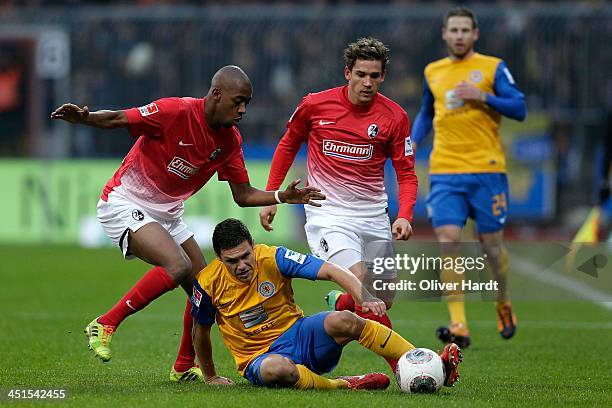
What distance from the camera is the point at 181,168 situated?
8414 millimetres

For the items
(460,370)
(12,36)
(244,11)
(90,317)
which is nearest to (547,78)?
(244,11)

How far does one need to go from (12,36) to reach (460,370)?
1625 centimetres

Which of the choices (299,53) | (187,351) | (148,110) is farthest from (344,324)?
(299,53)

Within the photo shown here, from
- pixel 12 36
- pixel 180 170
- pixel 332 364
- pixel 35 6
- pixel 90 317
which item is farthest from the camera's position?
pixel 35 6

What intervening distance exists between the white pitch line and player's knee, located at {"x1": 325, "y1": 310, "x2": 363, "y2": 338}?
720 cm

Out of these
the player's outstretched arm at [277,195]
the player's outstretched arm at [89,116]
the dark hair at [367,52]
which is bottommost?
the player's outstretched arm at [277,195]

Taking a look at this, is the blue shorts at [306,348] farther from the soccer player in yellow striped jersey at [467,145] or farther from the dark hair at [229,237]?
the soccer player in yellow striped jersey at [467,145]

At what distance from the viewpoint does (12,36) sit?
76.8 feet

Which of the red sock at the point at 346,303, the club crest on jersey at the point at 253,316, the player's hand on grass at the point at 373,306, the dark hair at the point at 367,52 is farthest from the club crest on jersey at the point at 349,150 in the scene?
the player's hand on grass at the point at 373,306

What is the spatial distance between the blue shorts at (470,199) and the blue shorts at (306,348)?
11.7 ft

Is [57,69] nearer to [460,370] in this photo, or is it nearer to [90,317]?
[90,317]

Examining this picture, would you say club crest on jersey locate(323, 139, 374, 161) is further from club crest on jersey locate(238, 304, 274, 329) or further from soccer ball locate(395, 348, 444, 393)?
soccer ball locate(395, 348, 444, 393)

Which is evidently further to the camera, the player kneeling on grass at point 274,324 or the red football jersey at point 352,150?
the red football jersey at point 352,150

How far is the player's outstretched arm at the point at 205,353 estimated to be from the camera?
7.86 metres
